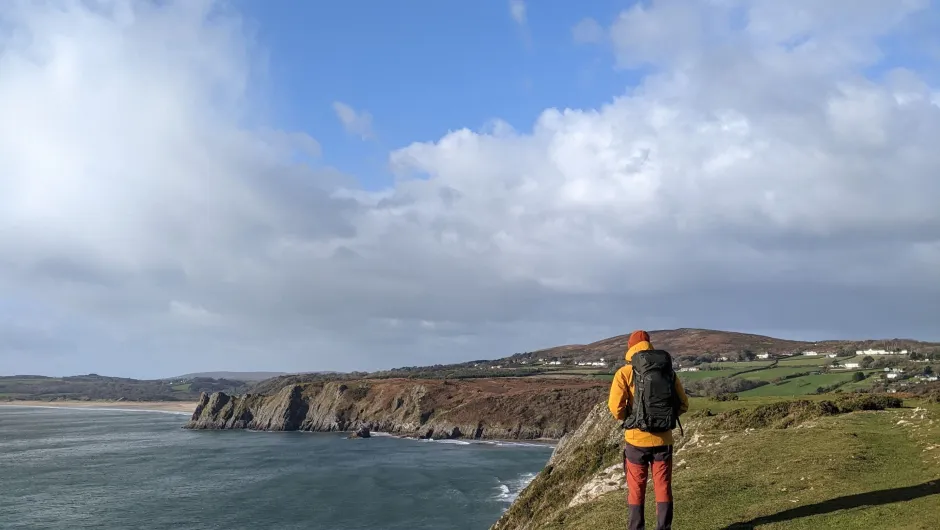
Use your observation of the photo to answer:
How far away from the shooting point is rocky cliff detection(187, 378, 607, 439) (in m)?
A: 112

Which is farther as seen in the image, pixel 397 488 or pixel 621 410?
pixel 397 488

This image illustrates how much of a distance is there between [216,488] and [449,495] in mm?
25061

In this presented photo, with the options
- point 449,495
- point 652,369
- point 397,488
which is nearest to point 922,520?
point 652,369

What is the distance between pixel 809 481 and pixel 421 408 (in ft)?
376

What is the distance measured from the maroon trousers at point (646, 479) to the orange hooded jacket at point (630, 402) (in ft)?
0.41

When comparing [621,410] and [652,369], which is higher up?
[652,369]

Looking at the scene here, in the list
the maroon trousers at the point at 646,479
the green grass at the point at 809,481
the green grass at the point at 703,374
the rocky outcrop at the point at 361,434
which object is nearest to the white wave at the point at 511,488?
the green grass at the point at 809,481

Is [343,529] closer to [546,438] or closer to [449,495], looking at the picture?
[449,495]

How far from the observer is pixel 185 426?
14450 cm

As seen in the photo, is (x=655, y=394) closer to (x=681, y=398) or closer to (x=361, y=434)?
(x=681, y=398)

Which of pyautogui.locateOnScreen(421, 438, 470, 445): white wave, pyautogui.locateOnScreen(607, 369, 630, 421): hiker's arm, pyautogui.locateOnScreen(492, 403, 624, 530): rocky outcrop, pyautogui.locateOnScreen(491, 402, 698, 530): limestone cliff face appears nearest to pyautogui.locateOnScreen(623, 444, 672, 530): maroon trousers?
pyautogui.locateOnScreen(607, 369, 630, 421): hiker's arm

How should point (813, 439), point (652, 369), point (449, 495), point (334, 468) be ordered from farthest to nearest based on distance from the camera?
1. point (334, 468)
2. point (449, 495)
3. point (813, 439)
4. point (652, 369)

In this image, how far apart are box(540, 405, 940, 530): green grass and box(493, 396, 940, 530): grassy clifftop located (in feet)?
0.08

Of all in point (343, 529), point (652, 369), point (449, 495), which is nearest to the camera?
point (652, 369)
